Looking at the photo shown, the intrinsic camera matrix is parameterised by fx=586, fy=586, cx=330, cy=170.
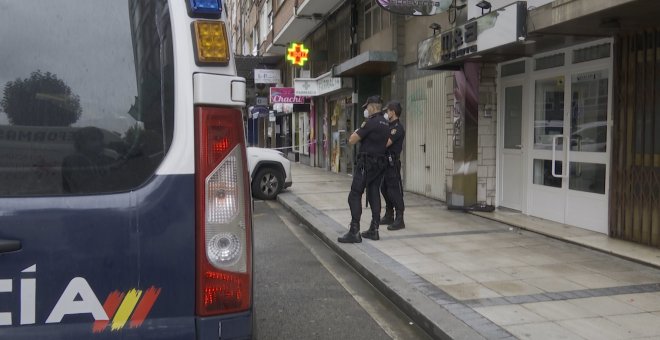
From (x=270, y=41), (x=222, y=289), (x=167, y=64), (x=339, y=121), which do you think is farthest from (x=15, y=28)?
(x=270, y=41)

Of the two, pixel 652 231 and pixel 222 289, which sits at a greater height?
pixel 222 289

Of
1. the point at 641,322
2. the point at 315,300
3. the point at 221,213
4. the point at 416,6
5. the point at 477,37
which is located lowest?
the point at 315,300

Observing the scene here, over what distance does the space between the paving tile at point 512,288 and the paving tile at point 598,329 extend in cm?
73

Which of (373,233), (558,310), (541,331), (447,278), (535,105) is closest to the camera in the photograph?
(541,331)

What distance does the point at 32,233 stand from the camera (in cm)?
188

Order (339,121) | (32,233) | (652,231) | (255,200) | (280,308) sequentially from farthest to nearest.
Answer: (339,121)
(255,200)
(652,231)
(280,308)
(32,233)

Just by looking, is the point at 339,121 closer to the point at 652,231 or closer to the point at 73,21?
the point at 652,231

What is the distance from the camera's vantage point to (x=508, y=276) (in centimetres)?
559

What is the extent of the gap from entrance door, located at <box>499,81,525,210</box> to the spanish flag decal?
7764 mm

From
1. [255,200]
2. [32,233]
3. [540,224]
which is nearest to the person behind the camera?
[32,233]

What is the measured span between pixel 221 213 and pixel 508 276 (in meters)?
4.17

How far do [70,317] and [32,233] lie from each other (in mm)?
301

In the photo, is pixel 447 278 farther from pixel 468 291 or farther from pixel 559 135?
pixel 559 135

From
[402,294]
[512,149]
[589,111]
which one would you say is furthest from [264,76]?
[402,294]
